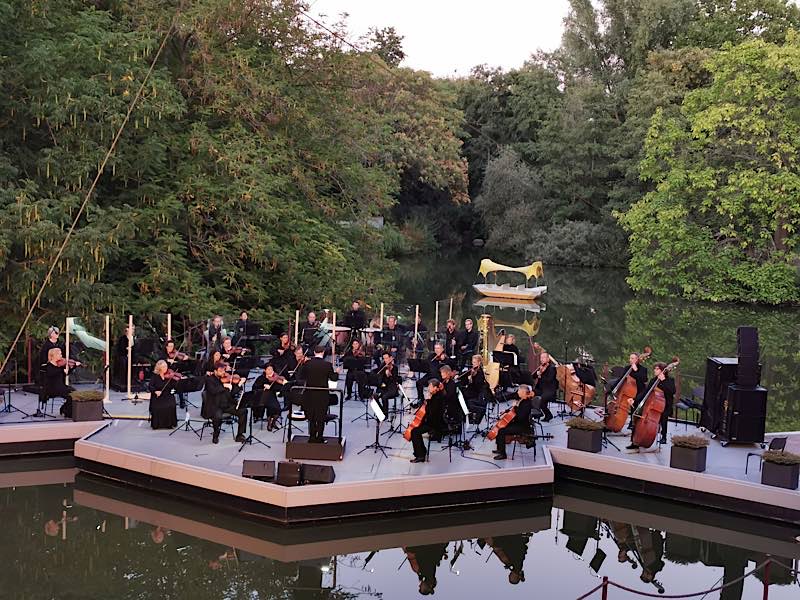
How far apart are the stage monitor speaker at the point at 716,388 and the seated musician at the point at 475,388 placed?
386 centimetres

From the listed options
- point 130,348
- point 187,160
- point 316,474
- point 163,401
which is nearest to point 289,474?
point 316,474

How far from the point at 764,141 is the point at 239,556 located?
33132mm

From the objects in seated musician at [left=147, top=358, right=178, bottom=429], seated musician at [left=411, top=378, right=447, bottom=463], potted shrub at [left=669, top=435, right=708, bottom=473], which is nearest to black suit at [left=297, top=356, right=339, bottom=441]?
seated musician at [left=411, top=378, right=447, bottom=463]

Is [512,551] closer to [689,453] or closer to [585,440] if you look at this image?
[585,440]

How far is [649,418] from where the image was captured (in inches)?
610

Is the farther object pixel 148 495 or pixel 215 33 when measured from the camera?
pixel 215 33

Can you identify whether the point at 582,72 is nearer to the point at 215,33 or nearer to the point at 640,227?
the point at 640,227

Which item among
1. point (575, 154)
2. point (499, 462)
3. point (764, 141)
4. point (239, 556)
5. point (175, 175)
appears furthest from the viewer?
point (575, 154)

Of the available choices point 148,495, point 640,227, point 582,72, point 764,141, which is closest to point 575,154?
point 582,72

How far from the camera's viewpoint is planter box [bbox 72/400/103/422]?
637 inches

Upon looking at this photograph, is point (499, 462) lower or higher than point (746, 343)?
lower

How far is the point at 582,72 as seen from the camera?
57.2 meters

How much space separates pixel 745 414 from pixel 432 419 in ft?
17.8

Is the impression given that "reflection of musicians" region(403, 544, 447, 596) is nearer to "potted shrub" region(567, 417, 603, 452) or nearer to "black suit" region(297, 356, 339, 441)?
"black suit" region(297, 356, 339, 441)
